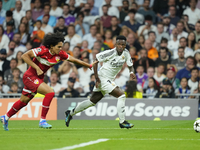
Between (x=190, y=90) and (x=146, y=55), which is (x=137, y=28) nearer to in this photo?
(x=146, y=55)

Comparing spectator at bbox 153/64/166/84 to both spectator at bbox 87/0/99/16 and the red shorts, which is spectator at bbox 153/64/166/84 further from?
the red shorts

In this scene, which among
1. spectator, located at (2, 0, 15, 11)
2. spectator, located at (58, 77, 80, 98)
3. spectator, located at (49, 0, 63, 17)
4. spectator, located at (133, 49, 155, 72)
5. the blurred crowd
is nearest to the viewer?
spectator, located at (58, 77, 80, 98)

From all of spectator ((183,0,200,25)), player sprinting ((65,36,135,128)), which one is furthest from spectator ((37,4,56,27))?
player sprinting ((65,36,135,128))

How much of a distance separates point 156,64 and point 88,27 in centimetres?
403

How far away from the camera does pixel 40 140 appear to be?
650cm

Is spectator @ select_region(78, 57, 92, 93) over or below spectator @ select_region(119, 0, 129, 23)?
below

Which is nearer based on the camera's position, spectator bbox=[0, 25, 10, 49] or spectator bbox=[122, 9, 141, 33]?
spectator bbox=[122, 9, 141, 33]

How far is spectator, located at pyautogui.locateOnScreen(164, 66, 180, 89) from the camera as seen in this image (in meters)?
14.7

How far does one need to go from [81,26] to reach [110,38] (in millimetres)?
1853

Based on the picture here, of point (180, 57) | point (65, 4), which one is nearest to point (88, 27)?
point (65, 4)

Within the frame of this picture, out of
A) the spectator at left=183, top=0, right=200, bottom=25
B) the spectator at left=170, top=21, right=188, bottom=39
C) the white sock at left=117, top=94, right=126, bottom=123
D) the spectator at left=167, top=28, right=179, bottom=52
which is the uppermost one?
the spectator at left=183, top=0, right=200, bottom=25

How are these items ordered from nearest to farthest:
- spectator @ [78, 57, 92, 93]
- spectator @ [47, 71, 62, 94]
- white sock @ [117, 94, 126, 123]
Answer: white sock @ [117, 94, 126, 123]
spectator @ [47, 71, 62, 94]
spectator @ [78, 57, 92, 93]

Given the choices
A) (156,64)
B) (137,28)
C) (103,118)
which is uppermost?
(137,28)

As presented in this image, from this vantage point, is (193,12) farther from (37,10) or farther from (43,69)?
(43,69)
